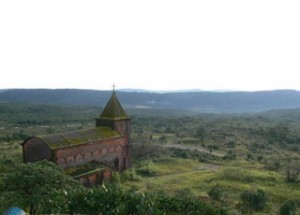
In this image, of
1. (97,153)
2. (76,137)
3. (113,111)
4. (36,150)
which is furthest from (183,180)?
(36,150)

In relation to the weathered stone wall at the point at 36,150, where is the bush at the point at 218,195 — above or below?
below

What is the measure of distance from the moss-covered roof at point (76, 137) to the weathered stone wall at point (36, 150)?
1.48 feet

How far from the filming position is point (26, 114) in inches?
4609

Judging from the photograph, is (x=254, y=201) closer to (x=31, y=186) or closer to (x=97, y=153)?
(x=97, y=153)

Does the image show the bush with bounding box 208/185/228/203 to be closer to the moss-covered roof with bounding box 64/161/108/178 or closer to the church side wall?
the moss-covered roof with bounding box 64/161/108/178

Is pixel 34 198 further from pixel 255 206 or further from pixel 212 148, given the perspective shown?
pixel 212 148

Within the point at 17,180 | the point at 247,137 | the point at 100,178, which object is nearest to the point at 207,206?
the point at 17,180

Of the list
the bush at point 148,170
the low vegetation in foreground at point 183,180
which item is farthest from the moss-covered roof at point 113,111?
the bush at point 148,170

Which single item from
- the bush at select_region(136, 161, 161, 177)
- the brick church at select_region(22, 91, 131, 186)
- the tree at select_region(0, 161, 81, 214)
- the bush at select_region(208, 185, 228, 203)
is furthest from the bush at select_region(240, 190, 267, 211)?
the tree at select_region(0, 161, 81, 214)

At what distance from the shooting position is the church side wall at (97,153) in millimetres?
31359

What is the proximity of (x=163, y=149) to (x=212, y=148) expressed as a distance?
9276mm

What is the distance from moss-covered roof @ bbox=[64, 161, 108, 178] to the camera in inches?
1224

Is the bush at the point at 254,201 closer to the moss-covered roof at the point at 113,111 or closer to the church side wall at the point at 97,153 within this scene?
the church side wall at the point at 97,153

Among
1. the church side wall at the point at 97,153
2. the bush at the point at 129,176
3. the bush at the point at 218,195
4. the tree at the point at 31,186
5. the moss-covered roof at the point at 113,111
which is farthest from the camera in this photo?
the moss-covered roof at the point at 113,111
